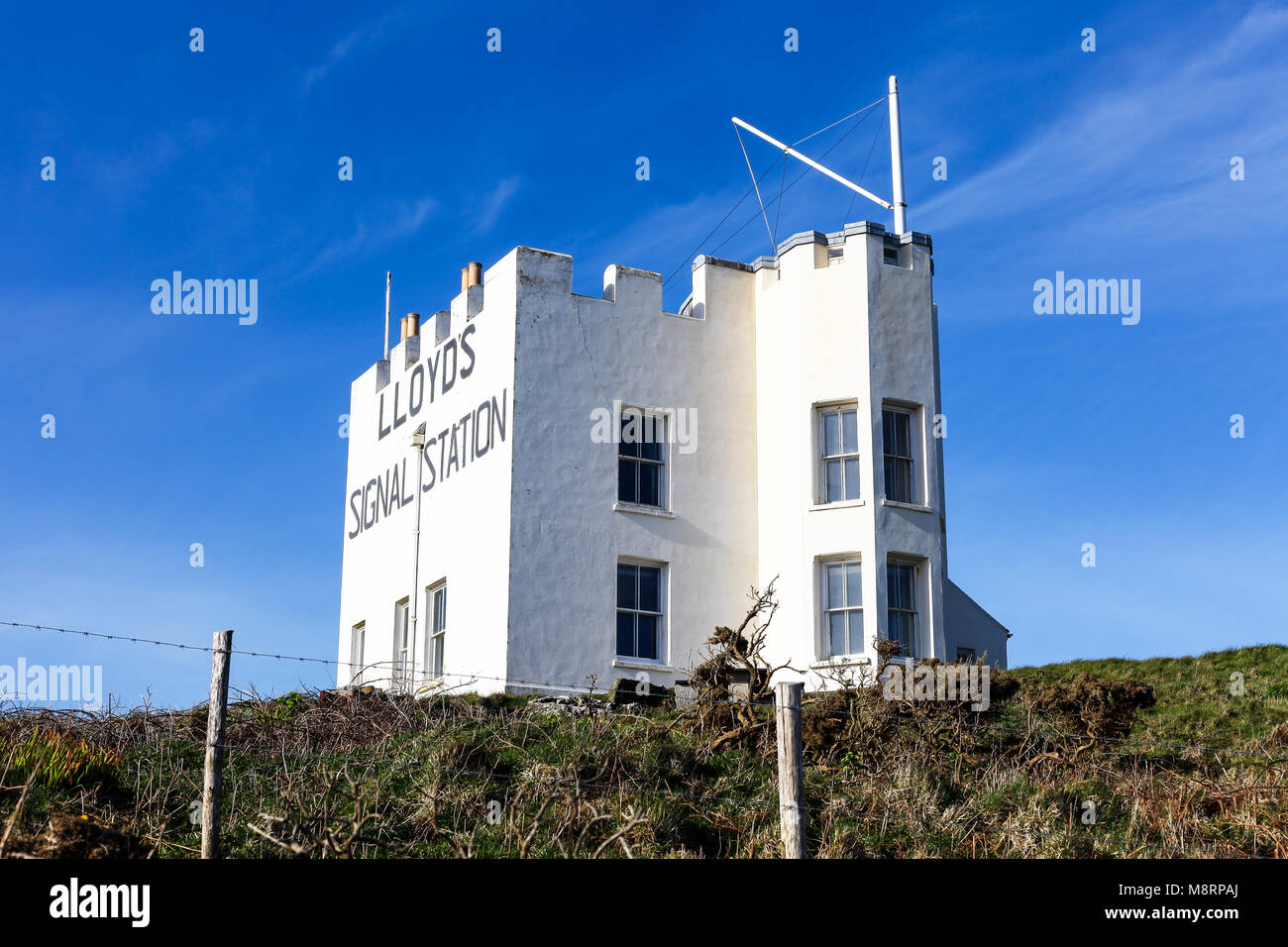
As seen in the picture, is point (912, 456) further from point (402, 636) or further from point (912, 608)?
point (402, 636)

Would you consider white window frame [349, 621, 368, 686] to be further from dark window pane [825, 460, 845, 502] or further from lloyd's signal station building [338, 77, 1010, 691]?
dark window pane [825, 460, 845, 502]

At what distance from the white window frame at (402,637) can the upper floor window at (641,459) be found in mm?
5221

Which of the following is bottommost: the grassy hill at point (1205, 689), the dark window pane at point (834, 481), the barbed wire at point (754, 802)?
the barbed wire at point (754, 802)

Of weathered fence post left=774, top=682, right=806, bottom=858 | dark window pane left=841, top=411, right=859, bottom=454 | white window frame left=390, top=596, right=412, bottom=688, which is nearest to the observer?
weathered fence post left=774, top=682, right=806, bottom=858

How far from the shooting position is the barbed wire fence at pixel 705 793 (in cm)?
1148

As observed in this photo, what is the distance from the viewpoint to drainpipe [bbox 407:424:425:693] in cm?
2622

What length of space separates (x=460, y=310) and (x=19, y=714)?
11755 mm

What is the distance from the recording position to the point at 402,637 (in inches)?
1081

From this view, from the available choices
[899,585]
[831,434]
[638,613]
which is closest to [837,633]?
[899,585]

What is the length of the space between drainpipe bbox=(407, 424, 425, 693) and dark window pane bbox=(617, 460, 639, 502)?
461 cm

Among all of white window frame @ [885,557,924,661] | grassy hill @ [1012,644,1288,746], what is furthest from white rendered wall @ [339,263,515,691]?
grassy hill @ [1012,644,1288,746]

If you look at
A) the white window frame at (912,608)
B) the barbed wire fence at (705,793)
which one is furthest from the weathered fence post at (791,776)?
the white window frame at (912,608)

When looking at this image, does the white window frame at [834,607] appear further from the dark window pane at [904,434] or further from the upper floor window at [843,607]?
the dark window pane at [904,434]
